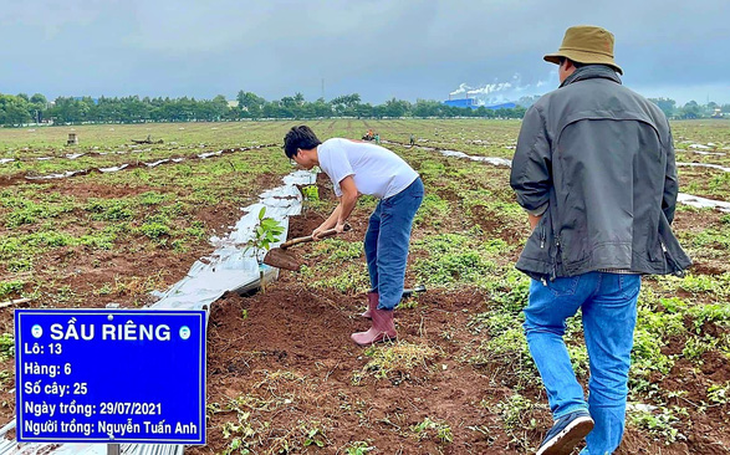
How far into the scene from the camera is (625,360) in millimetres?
2135

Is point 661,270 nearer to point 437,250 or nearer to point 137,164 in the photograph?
point 437,250

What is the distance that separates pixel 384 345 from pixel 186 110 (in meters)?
80.6

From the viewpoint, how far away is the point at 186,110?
78312 mm

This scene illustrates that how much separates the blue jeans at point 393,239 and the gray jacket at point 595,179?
150cm

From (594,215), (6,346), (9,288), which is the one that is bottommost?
(6,346)

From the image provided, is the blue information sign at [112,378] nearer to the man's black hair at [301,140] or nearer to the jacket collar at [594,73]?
the jacket collar at [594,73]

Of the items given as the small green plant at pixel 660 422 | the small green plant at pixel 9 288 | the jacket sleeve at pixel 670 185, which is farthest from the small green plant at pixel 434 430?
the small green plant at pixel 9 288

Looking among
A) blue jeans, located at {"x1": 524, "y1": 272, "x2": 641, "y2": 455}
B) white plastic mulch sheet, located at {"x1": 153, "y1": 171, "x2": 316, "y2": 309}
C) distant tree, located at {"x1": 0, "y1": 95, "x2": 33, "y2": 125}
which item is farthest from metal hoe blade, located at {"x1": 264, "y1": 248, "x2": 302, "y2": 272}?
distant tree, located at {"x1": 0, "y1": 95, "x2": 33, "y2": 125}

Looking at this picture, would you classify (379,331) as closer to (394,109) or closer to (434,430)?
(434,430)

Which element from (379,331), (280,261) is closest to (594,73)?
(379,331)

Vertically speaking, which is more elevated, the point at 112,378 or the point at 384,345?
the point at 112,378

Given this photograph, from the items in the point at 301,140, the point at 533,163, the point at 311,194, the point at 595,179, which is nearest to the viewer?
the point at 595,179

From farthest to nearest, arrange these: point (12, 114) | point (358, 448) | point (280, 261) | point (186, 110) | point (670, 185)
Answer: point (186, 110)
point (12, 114)
point (280, 261)
point (358, 448)
point (670, 185)

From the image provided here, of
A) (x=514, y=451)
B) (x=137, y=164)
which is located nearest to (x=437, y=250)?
(x=514, y=451)
